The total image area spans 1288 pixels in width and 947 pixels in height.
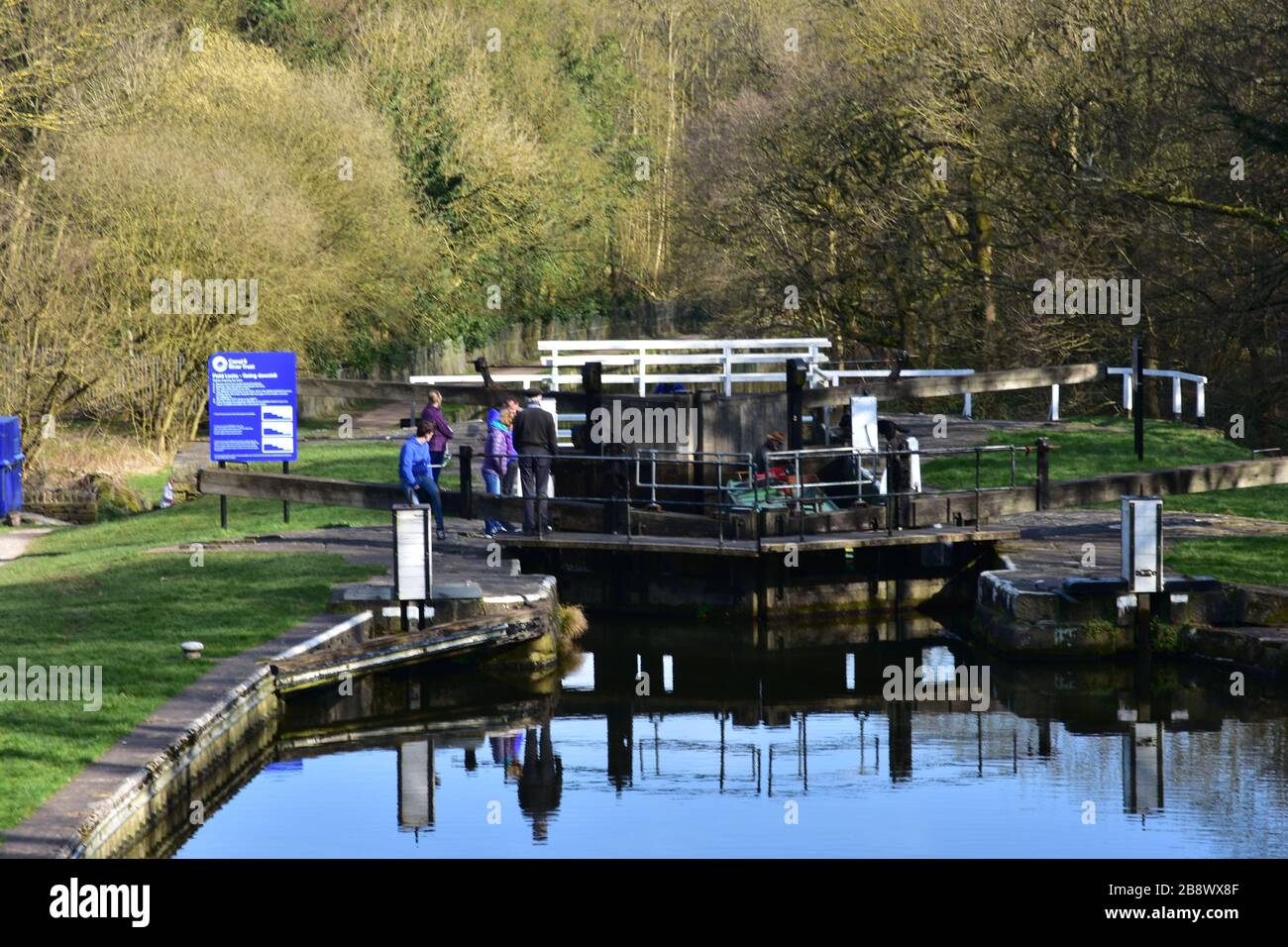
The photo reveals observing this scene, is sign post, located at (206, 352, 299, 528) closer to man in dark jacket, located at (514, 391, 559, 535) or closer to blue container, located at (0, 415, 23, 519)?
man in dark jacket, located at (514, 391, 559, 535)

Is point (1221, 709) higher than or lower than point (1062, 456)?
lower

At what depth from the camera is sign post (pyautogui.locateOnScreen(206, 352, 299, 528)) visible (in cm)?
2395

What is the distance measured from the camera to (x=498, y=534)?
2130 cm

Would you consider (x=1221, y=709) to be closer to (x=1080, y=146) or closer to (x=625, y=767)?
(x=625, y=767)

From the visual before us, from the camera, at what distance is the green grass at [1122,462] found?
82.5 ft

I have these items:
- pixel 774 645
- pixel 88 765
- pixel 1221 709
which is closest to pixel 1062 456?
pixel 774 645

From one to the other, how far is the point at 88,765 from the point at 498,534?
928 centimetres
